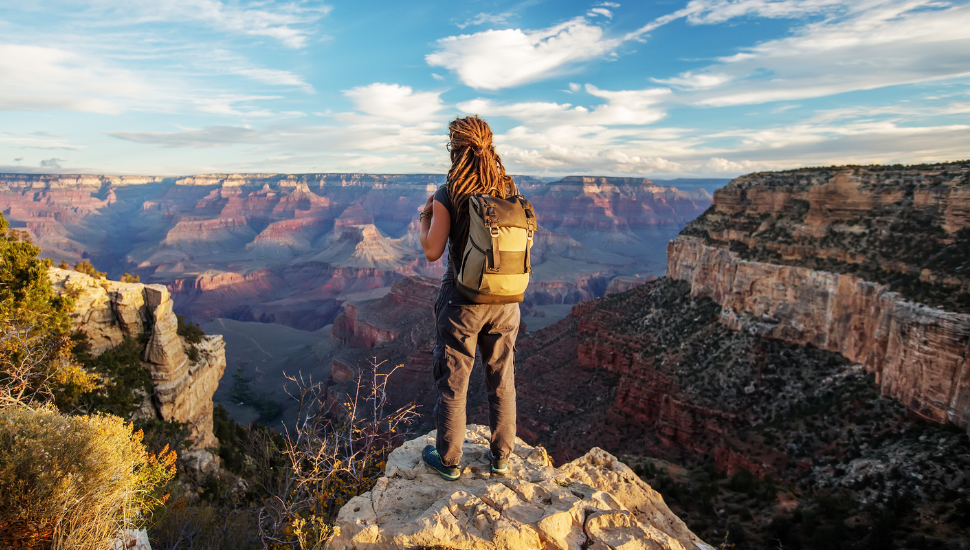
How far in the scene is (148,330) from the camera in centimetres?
1393

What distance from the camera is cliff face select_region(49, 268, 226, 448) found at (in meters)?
12.8

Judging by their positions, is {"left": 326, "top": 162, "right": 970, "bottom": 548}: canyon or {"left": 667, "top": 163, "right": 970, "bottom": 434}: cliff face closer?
{"left": 326, "top": 162, "right": 970, "bottom": 548}: canyon

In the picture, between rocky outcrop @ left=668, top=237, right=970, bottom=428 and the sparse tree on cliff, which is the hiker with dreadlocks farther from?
rocky outcrop @ left=668, top=237, right=970, bottom=428

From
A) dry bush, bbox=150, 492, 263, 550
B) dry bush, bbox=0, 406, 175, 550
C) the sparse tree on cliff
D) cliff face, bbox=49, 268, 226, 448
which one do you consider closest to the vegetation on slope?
dry bush, bbox=0, 406, 175, 550

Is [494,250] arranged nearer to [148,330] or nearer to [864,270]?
[148,330]

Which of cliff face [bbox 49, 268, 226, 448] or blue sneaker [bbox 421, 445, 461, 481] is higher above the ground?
blue sneaker [bbox 421, 445, 461, 481]

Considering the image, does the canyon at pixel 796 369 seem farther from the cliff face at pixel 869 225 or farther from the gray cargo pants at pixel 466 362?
the gray cargo pants at pixel 466 362

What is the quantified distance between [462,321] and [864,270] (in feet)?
70.4

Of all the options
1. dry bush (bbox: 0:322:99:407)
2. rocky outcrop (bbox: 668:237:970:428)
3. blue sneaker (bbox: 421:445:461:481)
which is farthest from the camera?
rocky outcrop (bbox: 668:237:970:428)

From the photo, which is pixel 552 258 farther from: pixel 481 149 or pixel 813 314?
pixel 481 149

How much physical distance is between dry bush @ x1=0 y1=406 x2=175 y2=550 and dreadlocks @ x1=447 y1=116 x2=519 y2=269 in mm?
3502

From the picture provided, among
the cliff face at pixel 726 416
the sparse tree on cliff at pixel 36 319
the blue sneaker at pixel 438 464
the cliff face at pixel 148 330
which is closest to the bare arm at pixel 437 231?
the blue sneaker at pixel 438 464

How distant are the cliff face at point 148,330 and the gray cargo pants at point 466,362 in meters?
13.3

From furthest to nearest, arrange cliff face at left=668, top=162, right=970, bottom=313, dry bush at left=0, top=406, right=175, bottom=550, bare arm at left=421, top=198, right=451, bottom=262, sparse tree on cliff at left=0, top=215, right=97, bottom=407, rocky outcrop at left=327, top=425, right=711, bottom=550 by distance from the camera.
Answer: cliff face at left=668, top=162, right=970, bottom=313 < sparse tree on cliff at left=0, top=215, right=97, bottom=407 < bare arm at left=421, top=198, right=451, bottom=262 < dry bush at left=0, top=406, right=175, bottom=550 < rocky outcrop at left=327, top=425, right=711, bottom=550
